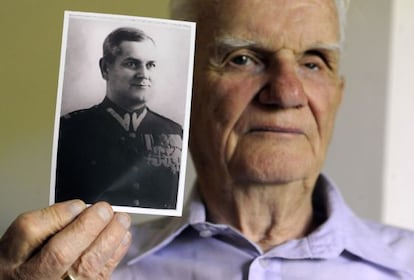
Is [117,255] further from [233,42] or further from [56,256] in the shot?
[233,42]

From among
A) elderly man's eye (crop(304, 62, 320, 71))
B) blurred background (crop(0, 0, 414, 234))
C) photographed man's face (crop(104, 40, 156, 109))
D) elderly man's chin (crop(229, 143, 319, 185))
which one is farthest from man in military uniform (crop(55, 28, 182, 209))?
blurred background (crop(0, 0, 414, 234))

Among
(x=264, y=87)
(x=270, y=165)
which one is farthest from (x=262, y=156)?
(x=264, y=87)

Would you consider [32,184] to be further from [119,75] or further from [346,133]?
[346,133]

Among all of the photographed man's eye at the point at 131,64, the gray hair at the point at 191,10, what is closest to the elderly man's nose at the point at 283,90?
the gray hair at the point at 191,10

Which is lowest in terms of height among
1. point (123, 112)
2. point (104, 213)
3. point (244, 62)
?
point (104, 213)

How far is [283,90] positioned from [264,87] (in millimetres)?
42

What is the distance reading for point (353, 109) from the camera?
1269mm

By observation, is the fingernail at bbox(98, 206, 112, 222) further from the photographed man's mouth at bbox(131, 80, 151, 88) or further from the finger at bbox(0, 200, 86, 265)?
the photographed man's mouth at bbox(131, 80, 151, 88)

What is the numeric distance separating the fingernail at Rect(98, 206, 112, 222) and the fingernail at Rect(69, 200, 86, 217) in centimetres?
2

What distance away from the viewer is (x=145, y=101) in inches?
31.2

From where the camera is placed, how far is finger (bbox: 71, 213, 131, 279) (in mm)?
745

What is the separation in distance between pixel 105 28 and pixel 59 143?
170 mm

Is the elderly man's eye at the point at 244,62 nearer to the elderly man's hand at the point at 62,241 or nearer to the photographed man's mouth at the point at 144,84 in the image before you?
the photographed man's mouth at the point at 144,84

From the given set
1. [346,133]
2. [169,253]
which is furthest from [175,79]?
[346,133]
